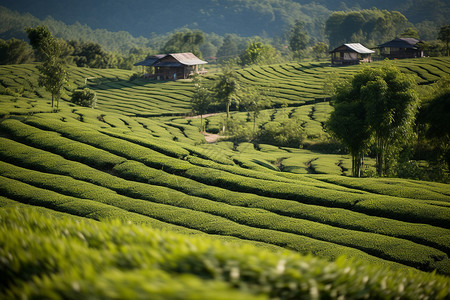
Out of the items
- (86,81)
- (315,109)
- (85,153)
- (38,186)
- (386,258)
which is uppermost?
(86,81)

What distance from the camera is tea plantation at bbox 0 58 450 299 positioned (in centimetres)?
518

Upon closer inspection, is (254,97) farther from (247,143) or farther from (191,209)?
(191,209)

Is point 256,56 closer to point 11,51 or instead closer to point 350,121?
point 11,51

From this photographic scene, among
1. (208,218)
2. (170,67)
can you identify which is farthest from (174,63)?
(208,218)

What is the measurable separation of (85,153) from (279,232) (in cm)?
1734

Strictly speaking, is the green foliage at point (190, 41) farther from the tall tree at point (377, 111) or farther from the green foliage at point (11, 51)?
the tall tree at point (377, 111)

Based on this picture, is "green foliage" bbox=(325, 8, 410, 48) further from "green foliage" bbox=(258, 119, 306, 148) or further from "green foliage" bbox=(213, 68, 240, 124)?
"green foliage" bbox=(258, 119, 306, 148)

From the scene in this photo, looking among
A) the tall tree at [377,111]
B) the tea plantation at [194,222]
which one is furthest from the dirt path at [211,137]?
the tall tree at [377,111]

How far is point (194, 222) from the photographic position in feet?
62.8

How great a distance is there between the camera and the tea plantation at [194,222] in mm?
5184

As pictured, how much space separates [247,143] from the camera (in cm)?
5116

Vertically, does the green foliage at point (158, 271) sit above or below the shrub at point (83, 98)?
below

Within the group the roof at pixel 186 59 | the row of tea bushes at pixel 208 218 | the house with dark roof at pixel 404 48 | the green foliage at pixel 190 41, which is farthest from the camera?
the green foliage at pixel 190 41

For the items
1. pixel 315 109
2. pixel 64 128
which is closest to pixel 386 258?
pixel 64 128
